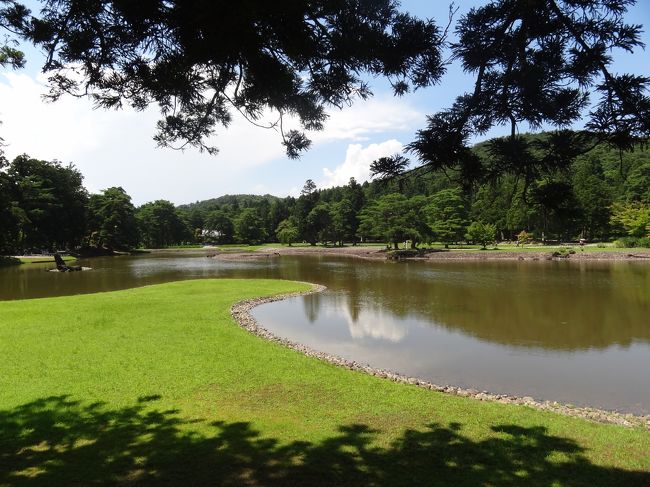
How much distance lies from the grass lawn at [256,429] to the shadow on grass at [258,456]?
23mm

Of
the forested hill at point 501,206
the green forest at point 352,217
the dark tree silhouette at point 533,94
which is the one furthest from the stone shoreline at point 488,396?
the green forest at point 352,217

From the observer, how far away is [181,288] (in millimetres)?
23047

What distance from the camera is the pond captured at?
10055mm

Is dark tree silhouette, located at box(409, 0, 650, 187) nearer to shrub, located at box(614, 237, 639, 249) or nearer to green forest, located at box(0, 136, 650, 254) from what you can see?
green forest, located at box(0, 136, 650, 254)

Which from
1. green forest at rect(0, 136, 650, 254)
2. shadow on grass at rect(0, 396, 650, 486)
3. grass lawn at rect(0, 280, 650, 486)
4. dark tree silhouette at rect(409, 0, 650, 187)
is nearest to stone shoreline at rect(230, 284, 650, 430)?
grass lawn at rect(0, 280, 650, 486)

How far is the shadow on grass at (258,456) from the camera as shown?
484 centimetres

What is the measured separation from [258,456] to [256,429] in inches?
37.3

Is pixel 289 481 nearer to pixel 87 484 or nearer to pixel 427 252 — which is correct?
pixel 87 484

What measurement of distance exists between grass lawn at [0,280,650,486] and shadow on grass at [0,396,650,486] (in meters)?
0.02

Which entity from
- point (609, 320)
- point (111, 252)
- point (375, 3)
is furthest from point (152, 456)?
point (111, 252)

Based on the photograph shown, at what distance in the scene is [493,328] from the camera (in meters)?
15.2

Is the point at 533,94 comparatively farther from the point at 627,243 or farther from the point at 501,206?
the point at 627,243

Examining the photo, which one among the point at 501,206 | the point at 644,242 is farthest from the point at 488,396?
the point at 644,242

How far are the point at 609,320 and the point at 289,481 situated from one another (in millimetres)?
16079
